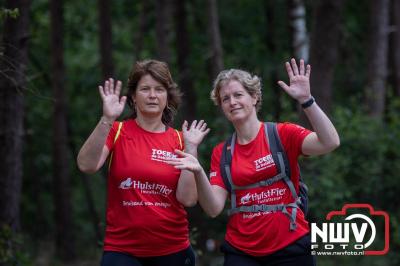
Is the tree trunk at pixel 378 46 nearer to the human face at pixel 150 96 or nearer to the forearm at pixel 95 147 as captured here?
the human face at pixel 150 96

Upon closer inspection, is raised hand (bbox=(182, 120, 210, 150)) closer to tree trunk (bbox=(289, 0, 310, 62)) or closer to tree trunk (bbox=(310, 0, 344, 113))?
tree trunk (bbox=(310, 0, 344, 113))

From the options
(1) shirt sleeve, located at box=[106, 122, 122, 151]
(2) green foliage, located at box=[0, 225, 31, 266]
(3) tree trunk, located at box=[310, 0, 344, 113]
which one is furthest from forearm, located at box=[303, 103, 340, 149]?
(3) tree trunk, located at box=[310, 0, 344, 113]

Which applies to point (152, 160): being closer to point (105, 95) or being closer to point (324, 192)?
point (105, 95)

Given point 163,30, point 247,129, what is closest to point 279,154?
point 247,129

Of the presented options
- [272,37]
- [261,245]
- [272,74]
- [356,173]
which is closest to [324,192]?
[356,173]

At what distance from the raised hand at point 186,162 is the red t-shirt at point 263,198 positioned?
32 centimetres

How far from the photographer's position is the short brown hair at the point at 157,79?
6.07m

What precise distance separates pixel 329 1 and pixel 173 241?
7.58 metres

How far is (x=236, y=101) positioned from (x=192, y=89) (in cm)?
1495

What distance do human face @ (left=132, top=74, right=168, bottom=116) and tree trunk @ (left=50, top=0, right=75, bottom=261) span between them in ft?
40.0

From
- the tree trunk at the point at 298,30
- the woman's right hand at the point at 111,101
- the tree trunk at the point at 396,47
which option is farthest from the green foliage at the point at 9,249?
the tree trunk at the point at 396,47

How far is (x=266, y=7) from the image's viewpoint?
74.6ft

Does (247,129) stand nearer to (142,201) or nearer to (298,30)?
(142,201)

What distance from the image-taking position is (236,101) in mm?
5910
